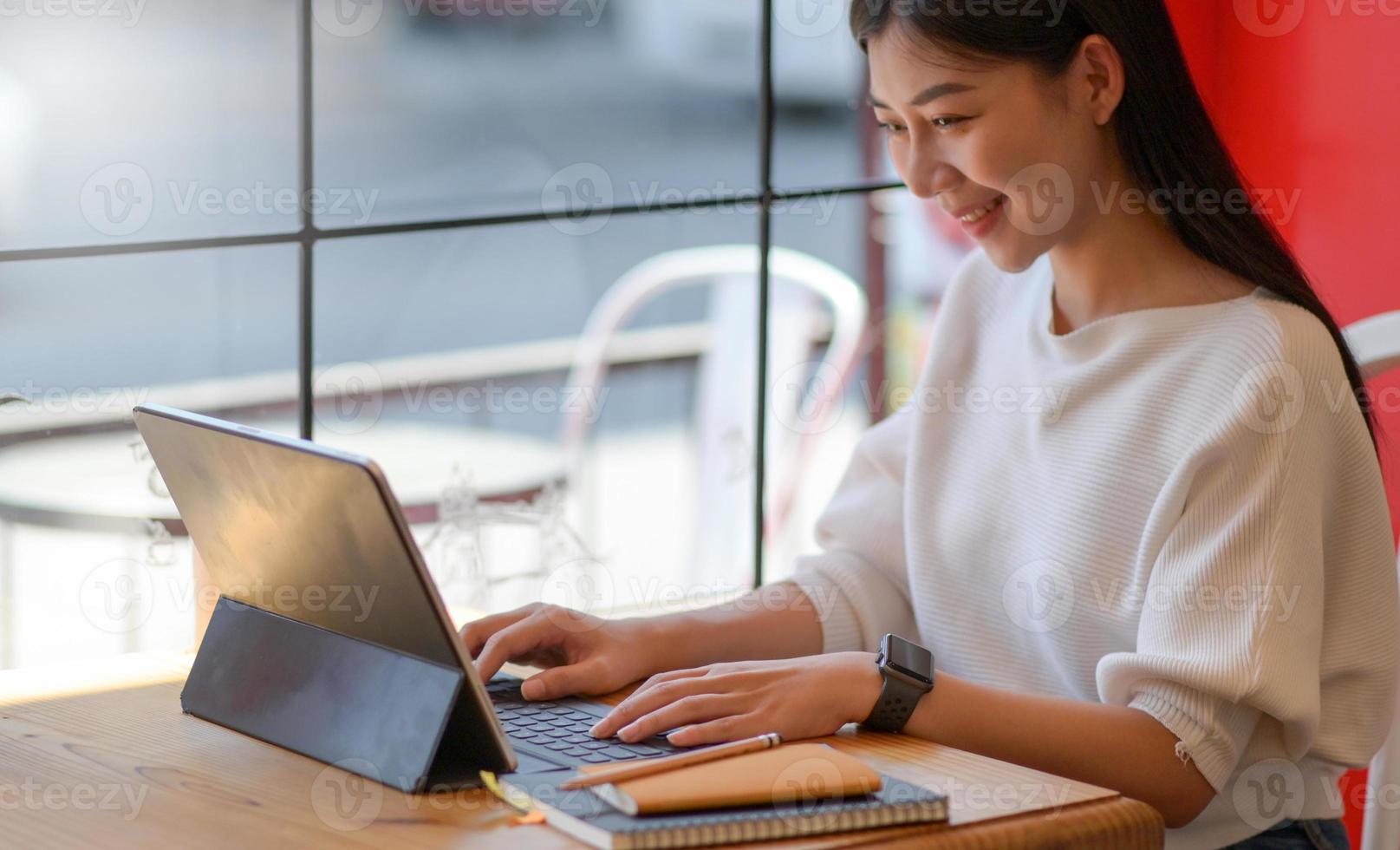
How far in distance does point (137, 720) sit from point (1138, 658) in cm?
75

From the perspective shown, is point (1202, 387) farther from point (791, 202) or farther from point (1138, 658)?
point (791, 202)

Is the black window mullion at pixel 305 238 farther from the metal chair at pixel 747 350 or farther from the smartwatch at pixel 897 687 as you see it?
the smartwatch at pixel 897 687

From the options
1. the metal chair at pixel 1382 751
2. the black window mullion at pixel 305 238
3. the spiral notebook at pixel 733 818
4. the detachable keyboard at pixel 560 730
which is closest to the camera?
the spiral notebook at pixel 733 818

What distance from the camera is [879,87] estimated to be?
1.35m

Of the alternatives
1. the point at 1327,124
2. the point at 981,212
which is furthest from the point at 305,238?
the point at 1327,124

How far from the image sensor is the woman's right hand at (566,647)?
1.19 meters

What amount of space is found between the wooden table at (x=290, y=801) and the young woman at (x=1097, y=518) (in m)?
0.13

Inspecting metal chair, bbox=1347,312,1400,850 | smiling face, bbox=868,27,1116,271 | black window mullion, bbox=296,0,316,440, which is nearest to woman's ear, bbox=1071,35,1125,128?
smiling face, bbox=868,27,1116,271

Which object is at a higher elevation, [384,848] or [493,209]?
[493,209]

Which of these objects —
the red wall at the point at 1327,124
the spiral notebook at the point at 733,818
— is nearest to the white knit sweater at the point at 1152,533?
the spiral notebook at the point at 733,818

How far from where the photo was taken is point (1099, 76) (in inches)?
51.9

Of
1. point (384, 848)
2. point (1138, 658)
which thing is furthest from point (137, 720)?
point (1138, 658)

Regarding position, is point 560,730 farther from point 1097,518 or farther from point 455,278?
point 455,278

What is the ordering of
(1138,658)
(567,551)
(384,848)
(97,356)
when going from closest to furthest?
1. (384,848)
2. (1138,658)
3. (97,356)
4. (567,551)
